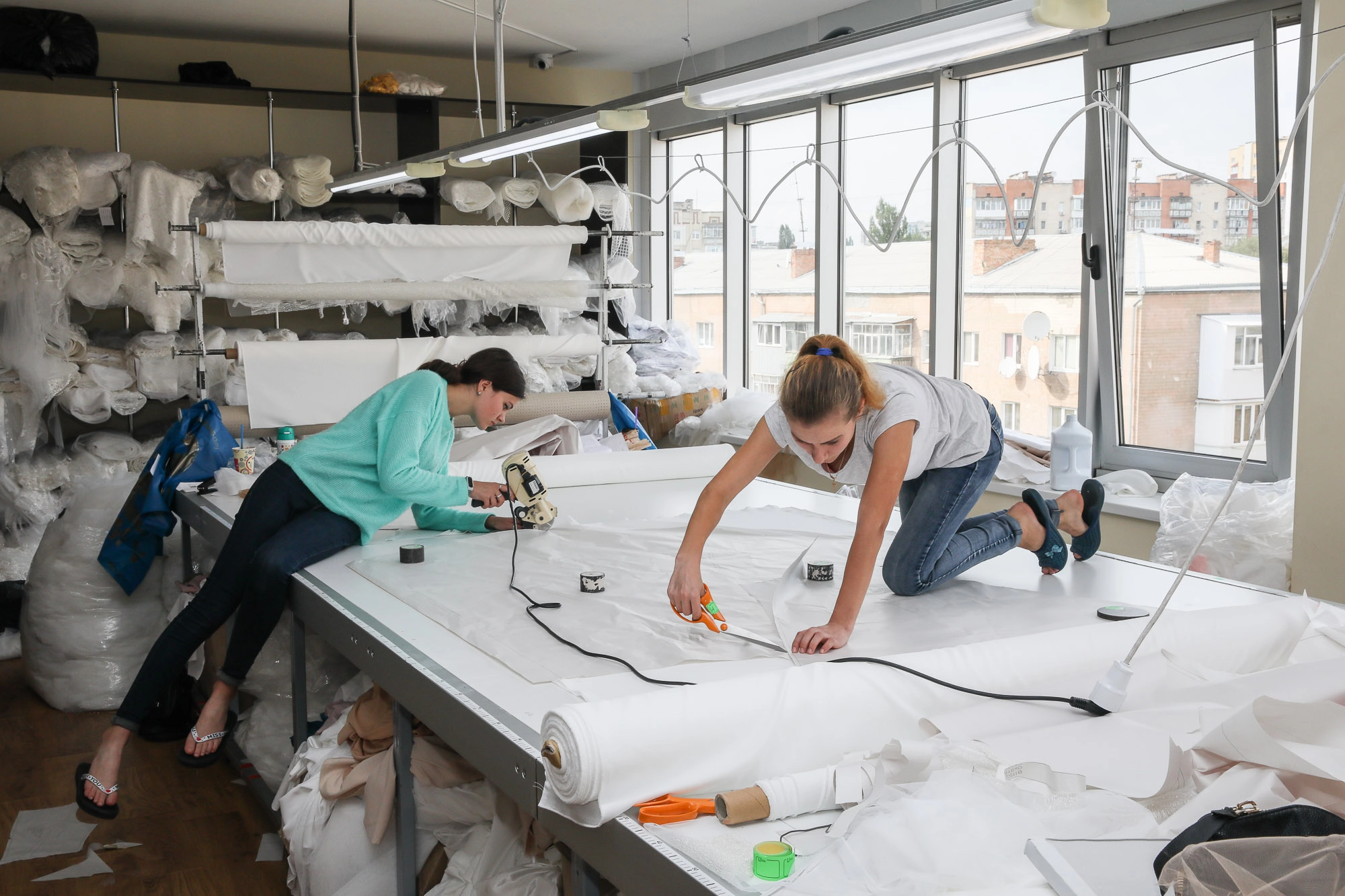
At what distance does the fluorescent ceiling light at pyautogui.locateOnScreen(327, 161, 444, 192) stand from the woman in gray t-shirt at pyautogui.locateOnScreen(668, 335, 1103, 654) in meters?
1.83

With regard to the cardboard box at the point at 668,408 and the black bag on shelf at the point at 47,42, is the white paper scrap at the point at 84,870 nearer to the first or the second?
the cardboard box at the point at 668,408

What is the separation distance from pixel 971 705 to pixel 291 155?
4584 mm

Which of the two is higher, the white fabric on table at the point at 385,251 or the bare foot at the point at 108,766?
the white fabric on table at the point at 385,251

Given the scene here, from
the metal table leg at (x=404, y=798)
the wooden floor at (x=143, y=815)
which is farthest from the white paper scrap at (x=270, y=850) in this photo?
the metal table leg at (x=404, y=798)

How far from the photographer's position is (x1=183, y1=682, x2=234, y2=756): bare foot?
2.62 m

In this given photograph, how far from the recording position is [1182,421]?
373cm

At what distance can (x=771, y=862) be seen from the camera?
1160 mm

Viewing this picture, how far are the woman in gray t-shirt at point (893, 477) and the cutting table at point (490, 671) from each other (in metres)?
0.12

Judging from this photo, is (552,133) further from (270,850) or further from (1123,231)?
(1123,231)

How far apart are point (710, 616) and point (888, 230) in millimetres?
3105

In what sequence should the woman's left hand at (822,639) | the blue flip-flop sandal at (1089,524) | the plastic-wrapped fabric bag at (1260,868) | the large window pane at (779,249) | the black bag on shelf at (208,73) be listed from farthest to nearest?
1. the large window pane at (779,249)
2. the black bag on shelf at (208,73)
3. the blue flip-flop sandal at (1089,524)
4. the woman's left hand at (822,639)
5. the plastic-wrapped fabric bag at (1260,868)

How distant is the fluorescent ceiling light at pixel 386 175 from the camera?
3.63 metres

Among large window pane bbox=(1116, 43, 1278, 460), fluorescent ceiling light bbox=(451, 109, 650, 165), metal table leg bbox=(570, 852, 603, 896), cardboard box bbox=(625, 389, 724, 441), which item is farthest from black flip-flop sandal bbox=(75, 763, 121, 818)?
large window pane bbox=(1116, 43, 1278, 460)

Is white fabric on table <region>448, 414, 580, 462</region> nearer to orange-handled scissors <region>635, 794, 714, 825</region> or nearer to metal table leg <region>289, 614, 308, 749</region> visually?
metal table leg <region>289, 614, 308, 749</region>
